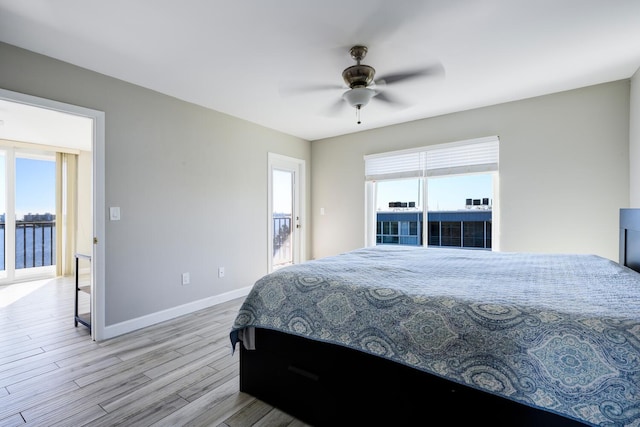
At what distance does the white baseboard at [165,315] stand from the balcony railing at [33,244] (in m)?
3.92

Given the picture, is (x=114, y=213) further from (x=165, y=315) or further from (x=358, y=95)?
(x=358, y=95)

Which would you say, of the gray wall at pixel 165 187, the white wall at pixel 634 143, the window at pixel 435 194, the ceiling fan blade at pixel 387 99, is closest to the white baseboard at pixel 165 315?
the gray wall at pixel 165 187

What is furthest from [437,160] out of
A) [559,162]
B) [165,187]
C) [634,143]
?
[165,187]

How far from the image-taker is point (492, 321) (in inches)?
45.0

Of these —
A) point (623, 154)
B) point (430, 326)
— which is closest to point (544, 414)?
point (430, 326)

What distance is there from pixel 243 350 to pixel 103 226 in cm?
190

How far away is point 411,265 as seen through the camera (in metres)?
2.02

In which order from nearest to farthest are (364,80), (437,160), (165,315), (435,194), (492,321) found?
(492,321)
(364,80)
(165,315)
(437,160)
(435,194)

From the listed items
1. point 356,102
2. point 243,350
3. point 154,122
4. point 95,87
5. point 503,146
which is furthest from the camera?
point 503,146

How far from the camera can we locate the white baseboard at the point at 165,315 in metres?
2.80

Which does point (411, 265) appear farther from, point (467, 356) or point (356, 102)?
point (356, 102)

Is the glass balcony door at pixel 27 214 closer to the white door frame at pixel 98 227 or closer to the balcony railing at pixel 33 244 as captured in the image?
the balcony railing at pixel 33 244

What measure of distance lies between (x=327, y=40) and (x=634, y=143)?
3.06 metres

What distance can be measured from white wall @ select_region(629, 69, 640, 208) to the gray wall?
4.14 metres
